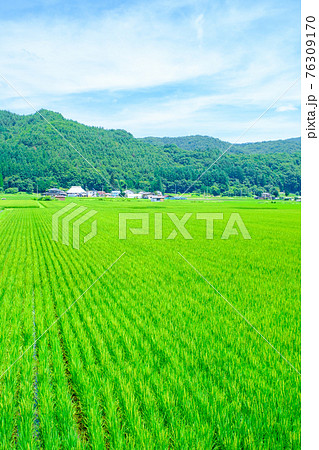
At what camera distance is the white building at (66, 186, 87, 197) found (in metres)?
52.8

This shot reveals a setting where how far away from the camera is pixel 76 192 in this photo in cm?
5600

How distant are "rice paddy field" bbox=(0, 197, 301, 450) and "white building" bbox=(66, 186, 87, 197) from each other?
4568cm

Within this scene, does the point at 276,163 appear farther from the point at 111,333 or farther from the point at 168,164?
the point at 111,333

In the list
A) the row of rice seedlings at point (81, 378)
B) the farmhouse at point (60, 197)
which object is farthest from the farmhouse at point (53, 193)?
the row of rice seedlings at point (81, 378)

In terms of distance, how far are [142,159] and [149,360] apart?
1380 inches

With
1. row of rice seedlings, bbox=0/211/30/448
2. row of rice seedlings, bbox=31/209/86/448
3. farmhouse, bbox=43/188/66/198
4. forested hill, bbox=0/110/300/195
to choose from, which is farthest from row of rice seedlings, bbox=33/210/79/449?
farmhouse, bbox=43/188/66/198

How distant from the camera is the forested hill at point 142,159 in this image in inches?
1371

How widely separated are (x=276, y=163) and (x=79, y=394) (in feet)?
119

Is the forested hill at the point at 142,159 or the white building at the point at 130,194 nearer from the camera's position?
the forested hill at the point at 142,159

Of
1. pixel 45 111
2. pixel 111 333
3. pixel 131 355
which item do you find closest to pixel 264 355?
pixel 131 355

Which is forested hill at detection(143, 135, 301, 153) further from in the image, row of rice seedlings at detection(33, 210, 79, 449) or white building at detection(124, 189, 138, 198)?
row of rice seedlings at detection(33, 210, 79, 449)

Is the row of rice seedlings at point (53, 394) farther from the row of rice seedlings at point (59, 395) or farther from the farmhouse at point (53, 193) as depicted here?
the farmhouse at point (53, 193)

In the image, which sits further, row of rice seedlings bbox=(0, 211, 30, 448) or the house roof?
the house roof

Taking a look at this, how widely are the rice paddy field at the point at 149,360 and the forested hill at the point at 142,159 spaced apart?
26.3 m
